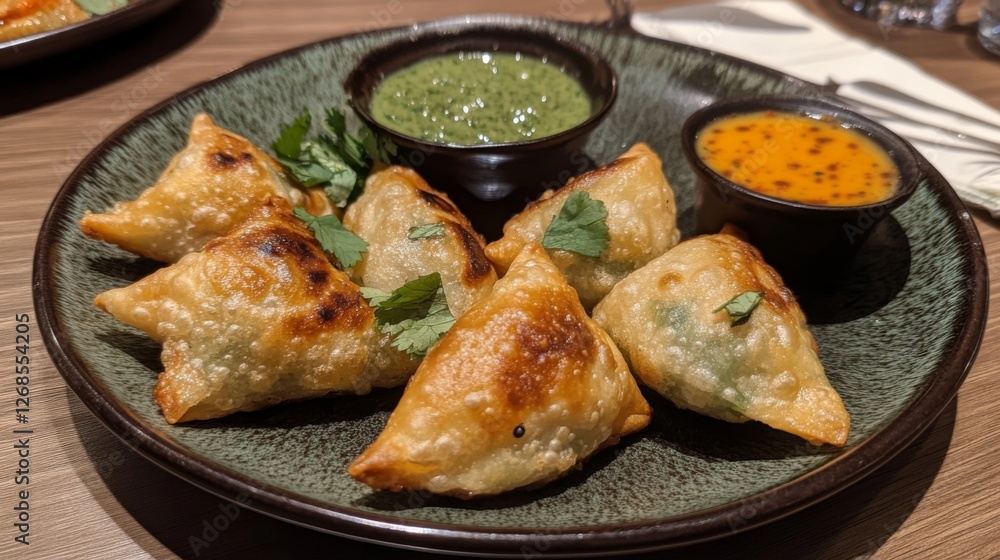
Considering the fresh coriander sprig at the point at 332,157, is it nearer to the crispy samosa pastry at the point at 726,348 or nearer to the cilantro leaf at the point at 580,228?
the cilantro leaf at the point at 580,228

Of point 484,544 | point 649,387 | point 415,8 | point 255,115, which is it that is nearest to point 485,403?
point 484,544

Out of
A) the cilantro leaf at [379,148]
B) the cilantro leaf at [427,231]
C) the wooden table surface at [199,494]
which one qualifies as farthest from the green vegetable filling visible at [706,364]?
the cilantro leaf at [379,148]

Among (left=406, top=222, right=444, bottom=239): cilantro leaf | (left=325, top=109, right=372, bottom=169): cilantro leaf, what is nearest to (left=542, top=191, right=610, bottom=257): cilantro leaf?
(left=406, top=222, right=444, bottom=239): cilantro leaf

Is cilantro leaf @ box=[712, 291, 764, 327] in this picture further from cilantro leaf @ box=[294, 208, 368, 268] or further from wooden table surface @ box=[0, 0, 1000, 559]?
cilantro leaf @ box=[294, 208, 368, 268]

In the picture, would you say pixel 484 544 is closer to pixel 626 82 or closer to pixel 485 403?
pixel 485 403

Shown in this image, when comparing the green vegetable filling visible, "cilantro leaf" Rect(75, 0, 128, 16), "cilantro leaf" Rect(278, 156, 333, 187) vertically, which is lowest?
→ the green vegetable filling visible
